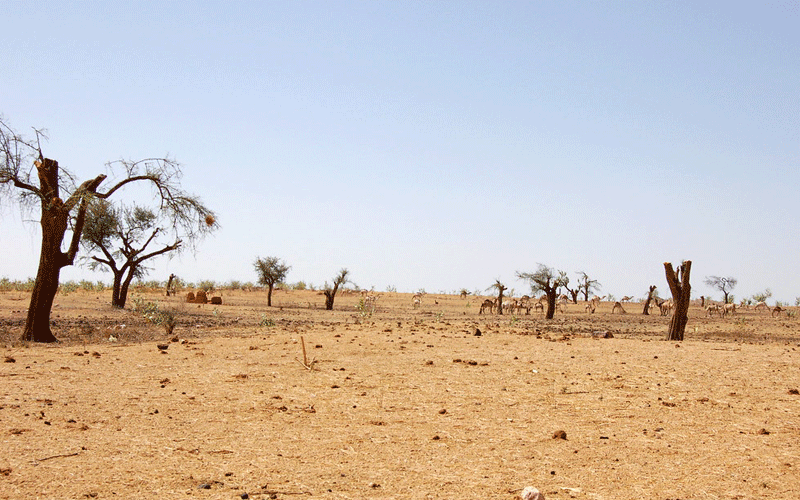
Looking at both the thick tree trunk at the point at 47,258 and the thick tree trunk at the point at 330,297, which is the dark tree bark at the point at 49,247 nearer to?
the thick tree trunk at the point at 47,258

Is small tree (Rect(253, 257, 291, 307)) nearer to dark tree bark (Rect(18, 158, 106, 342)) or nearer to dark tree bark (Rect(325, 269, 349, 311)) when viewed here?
dark tree bark (Rect(325, 269, 349, 311))

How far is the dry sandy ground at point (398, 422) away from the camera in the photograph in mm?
6129

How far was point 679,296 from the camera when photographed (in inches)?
765

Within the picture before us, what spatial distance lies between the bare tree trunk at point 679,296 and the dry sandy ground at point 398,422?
15.1 feet

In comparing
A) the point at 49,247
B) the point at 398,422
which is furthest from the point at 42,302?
the point at 398,422

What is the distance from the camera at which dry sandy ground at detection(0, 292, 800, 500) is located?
613 centimetres

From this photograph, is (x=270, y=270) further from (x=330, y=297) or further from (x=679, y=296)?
(x=679, y=296)

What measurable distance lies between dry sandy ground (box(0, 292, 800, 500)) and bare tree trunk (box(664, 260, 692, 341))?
4.60 meters

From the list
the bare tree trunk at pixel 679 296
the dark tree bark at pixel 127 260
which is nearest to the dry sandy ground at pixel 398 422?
the bare tree trunk at pixel 679 296

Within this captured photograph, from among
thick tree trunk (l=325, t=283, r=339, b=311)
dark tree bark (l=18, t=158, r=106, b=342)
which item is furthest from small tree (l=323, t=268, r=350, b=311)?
dark tree bark (l=18, t=158, r=106, b=342)

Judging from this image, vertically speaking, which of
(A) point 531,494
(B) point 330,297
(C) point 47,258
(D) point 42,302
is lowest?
(A) point 531,494

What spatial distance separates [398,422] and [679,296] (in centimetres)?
1383

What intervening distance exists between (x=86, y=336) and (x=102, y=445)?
12.0 meters

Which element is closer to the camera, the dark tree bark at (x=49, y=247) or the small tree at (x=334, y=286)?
the dark tree bark at (x=49, y=247)
